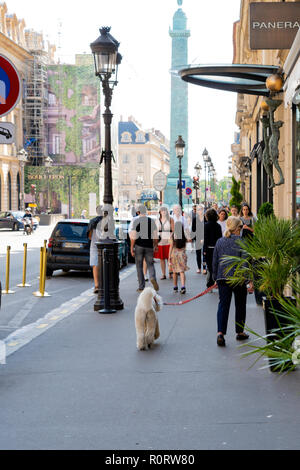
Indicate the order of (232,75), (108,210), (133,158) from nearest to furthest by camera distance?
(108,210) → (232,75) → (133,158)

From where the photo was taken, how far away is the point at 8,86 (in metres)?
6.43

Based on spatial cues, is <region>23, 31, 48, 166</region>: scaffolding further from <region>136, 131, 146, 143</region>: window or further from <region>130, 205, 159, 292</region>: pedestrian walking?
<region>130, 205, 159, 292</region>: pedestrian walking

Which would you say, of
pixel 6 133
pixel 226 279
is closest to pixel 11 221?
pixel 226 279

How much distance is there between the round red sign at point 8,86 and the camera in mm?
6395

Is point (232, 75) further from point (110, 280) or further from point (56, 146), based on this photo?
point (56, 146)

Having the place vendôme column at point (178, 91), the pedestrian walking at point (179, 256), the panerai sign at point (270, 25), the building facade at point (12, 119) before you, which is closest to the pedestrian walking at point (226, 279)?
the panerai sign at point (270, 25)

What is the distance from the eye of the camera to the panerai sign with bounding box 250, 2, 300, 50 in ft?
37.9

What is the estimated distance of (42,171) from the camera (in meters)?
82.1

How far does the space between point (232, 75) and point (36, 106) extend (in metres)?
72.3

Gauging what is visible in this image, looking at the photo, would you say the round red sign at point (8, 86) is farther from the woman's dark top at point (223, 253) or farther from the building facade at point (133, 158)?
the building facade at point (133, 158)

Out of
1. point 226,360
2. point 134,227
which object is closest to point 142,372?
point 226,360

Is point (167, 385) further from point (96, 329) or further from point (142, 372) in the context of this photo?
point (96, 329)

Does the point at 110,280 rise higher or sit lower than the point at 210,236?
lower

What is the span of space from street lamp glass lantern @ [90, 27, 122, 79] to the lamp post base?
9.77 ft
